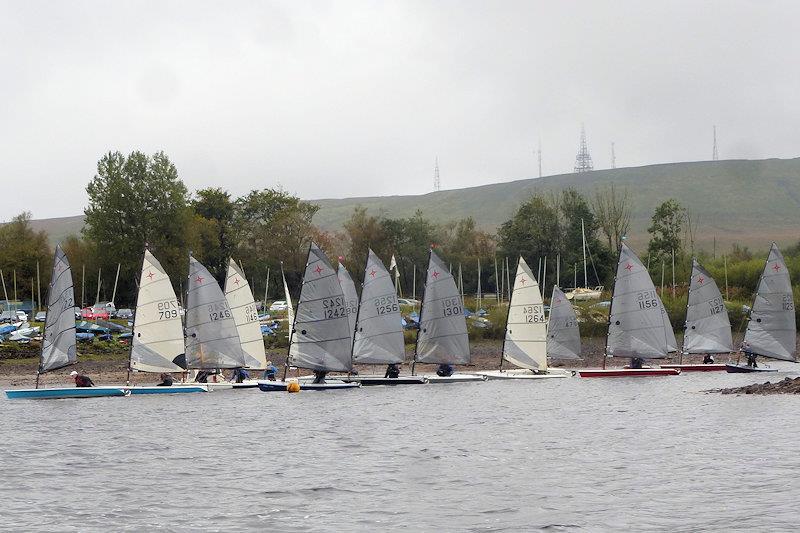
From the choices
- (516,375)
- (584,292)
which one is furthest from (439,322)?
(584,292)

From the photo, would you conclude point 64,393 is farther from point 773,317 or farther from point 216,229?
point 216,229

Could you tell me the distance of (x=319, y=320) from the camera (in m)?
62.6

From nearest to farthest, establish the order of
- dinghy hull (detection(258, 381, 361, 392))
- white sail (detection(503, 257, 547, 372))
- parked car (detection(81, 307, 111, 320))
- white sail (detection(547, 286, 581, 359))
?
1. dinghy hull (detection(258, 381, 361, 392))
2. white sail (detection(503, 257, 547, 372))
3. white sail (detection(547, 286, 581, 359))
4. parked car (detection(81, 307, 111, 320))

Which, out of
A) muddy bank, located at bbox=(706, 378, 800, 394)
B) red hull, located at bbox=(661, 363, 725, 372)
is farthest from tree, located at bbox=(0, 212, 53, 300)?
muddy bank, located at bbox=(706, 378, 800, 394)

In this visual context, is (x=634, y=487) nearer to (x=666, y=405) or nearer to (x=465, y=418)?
(x=465, y=418)

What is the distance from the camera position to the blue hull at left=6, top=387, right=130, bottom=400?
59.9m

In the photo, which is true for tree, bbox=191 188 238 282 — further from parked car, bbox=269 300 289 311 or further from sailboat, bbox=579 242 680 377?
sailboat, bbox=579 242 680 377

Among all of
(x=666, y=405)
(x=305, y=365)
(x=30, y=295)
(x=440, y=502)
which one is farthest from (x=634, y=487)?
(x=30, y=295)

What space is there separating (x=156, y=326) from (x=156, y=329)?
0.16m

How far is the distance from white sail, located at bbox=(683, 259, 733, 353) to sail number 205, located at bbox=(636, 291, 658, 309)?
614 centimetres

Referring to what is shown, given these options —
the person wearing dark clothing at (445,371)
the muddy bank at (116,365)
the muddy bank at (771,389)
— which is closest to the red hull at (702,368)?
the muddy bank at (116,365)

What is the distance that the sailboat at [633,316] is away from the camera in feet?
239

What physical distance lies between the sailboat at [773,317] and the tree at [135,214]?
209 ft

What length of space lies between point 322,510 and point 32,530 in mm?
6936
